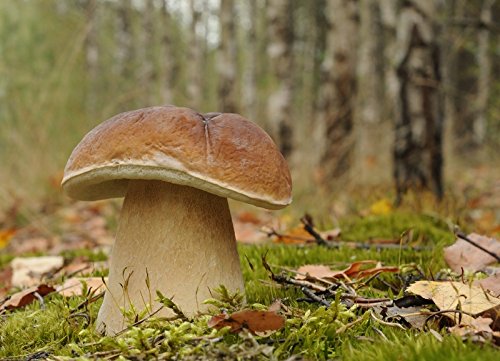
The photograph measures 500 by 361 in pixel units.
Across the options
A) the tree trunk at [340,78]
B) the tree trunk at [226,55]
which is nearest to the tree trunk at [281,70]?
the tree trunk at [340,78]

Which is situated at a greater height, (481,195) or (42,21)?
(42,21)

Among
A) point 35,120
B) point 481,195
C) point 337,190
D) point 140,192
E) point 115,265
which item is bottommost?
point 481,195

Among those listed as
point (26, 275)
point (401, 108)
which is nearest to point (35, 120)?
point (26, 275)

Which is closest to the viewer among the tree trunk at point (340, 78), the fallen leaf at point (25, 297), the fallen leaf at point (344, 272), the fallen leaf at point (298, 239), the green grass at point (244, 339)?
the green grass at point (244, 339)

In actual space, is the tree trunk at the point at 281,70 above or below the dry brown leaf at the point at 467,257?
above

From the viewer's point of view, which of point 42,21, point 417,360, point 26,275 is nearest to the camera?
point 417,360

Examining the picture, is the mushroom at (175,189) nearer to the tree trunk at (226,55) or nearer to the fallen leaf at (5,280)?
the fallen leaf at (5,280)

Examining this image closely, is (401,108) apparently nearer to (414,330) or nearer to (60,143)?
(414,330)
